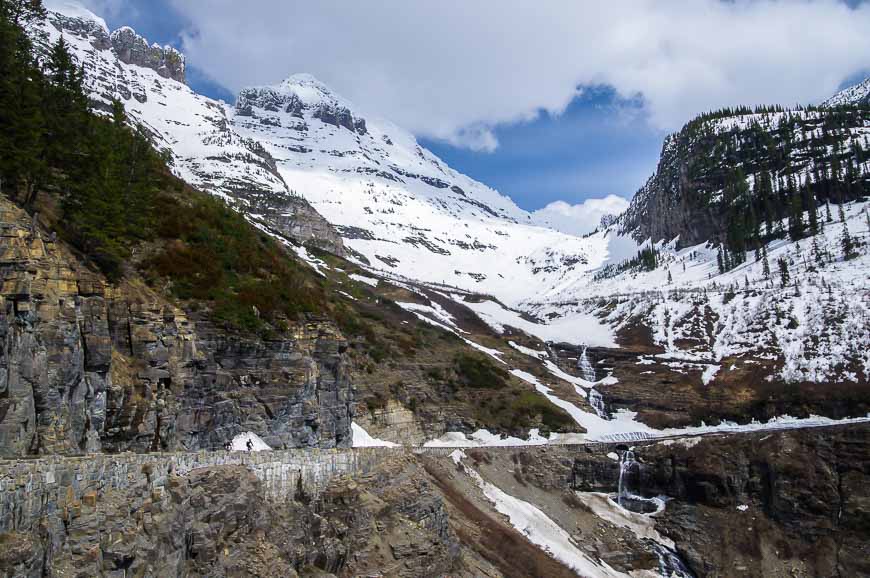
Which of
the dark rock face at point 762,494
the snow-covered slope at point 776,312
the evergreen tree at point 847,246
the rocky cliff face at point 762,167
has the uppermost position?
the rocky cliff face at point 762,167

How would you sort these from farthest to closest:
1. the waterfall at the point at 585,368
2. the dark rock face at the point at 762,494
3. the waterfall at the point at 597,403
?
the waterfall at the point at 585,368 < the waterfall at the point at 597,403 < the dark rock face at the point at 762,494

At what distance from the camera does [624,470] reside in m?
59.8

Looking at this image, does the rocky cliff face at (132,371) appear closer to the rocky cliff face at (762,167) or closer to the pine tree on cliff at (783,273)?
the pine tree on cliff at (783,273)

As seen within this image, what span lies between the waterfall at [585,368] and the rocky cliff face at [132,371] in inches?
2384

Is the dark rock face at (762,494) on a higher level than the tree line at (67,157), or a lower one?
lower

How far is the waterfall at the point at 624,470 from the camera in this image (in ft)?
192

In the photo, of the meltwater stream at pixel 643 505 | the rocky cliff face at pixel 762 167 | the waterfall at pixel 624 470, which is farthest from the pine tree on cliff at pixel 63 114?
the rocky cliff face at pixel 762 167

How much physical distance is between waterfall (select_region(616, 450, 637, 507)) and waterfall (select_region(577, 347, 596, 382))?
28.6 meters

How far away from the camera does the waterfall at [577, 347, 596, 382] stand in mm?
90519

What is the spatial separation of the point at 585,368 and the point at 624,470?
34148 millimetres

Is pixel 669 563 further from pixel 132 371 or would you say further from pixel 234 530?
pixel 132 371

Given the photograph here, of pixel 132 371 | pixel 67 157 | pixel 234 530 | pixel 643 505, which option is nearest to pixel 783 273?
pixel 643 505

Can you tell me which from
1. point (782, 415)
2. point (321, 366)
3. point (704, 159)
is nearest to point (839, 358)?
point (782, 415)

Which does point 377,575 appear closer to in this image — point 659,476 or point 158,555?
point 158,555
